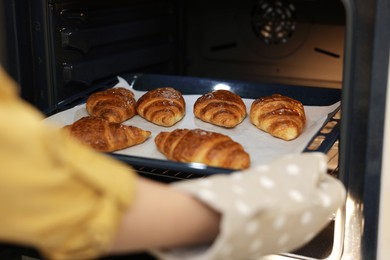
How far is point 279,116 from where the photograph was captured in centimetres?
140

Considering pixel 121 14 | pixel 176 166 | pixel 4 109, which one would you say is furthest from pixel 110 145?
pixel 4 109

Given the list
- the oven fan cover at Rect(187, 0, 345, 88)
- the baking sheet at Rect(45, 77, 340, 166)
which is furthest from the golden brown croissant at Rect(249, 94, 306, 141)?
the oven fan cover at Rect(187, 0, 345, 88)

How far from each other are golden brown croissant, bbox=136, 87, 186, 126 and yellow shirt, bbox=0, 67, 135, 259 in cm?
74

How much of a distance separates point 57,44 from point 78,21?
10cm

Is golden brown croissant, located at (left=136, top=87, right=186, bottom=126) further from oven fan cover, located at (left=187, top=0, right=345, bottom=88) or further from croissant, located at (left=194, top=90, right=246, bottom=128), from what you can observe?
oven fan cover, located at (left=187, top=0, right=345, bottom=88)

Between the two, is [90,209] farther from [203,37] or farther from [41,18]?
[203,37]

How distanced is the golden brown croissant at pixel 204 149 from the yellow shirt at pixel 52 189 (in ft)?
1.49

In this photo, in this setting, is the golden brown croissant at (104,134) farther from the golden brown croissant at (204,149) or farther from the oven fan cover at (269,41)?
the oven fan cover at (269,41)

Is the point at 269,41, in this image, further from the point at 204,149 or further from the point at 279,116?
the point at 204,149

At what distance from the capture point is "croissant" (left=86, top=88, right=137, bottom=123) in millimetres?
1489

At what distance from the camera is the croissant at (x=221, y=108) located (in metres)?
1.45

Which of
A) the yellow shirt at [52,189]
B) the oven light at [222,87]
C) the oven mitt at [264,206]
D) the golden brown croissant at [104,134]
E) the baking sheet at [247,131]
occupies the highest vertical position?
the yellow shirt at [52,189]

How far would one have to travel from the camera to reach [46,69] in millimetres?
1438

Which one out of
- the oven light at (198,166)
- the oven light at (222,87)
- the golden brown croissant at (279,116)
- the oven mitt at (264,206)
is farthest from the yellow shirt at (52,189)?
the oven light at (222,87)
